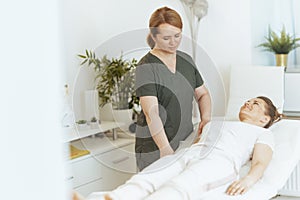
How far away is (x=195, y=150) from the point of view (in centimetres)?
225

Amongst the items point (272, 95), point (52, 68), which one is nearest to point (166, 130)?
point (272, 95)

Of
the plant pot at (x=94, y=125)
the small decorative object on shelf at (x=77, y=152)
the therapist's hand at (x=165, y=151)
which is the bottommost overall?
the small decorative object on shelf at (x=77, y=152)

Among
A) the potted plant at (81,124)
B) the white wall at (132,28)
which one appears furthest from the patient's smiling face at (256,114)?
the potted plant at (81,124)

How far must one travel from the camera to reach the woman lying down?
1.85 meters

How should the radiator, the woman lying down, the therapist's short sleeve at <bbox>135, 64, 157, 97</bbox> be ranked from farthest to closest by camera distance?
the radiator, the therapist's short sleeve at <bbox>135, 64, 157, 97</bbox>, the woman lying down

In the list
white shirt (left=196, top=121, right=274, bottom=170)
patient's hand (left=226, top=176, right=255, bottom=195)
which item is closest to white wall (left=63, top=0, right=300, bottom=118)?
white shirt (left=196, top=121, right=274, bottom=170)

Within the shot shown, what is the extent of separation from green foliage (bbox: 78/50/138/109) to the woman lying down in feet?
2.29

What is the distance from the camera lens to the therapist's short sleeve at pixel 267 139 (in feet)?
7.43

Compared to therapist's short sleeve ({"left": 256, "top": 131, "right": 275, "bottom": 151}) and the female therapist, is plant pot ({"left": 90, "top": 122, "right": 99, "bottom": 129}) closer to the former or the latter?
the female therapist

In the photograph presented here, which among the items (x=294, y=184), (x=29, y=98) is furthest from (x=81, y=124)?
(x=29, y=98)

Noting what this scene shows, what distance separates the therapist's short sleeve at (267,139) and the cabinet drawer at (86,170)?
3.14 feet

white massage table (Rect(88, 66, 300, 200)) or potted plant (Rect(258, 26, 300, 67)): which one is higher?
potted plant (Rect(258, 26, 300, 67))

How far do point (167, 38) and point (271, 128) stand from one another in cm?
76

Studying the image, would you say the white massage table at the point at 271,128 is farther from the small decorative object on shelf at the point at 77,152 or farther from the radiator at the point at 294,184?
the small decorative object on shelf at the point at 77,152
